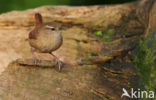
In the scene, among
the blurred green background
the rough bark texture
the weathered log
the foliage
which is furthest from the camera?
the blurred green background

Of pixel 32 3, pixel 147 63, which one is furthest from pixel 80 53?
pixel 32 3

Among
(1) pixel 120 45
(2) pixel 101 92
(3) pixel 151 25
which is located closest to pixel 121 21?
(1) pixel 120 45

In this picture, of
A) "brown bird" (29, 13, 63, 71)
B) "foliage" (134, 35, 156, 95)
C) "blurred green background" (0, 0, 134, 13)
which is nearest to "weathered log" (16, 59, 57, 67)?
"brown bird" (29, 13, 63, 71)

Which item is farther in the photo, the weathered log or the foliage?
the weathered log

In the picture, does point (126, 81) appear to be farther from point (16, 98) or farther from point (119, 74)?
point (16, 98)

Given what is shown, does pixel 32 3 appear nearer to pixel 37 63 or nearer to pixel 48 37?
pixel 37 63

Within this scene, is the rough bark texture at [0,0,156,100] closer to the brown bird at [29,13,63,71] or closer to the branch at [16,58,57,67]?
the branch at [16,58,57,67]

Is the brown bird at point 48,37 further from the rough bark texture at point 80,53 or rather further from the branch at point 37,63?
the rough bark texture at point 80,53

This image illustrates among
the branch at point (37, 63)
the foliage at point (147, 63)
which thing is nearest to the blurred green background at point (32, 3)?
the branch at point (37, 63)
